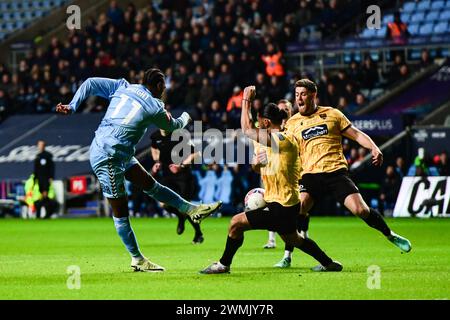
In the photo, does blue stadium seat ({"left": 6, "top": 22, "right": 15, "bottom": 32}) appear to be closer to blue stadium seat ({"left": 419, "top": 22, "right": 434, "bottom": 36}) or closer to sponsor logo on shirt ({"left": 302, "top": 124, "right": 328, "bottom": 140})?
blue stadium seat ({"left": 419, "top": 22, "right": 434, "bottom": 36})

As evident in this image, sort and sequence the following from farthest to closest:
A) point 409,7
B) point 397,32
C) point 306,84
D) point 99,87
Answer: point 409,7
point 397,32
point 306,84
point 99,87

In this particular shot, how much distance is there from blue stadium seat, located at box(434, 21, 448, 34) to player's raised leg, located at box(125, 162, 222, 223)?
1988 centimetres

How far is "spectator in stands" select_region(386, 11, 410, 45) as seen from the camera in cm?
3096

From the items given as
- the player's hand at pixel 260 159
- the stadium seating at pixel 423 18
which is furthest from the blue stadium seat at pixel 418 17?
the player's hand at pixel 260 159

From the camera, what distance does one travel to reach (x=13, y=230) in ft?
79.0

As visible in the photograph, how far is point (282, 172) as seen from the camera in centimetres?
1216

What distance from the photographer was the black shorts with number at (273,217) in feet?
39.5

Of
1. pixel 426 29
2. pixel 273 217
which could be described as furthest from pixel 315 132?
pixel 426 29

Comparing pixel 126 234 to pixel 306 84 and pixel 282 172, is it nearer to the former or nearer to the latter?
pixel 282 172

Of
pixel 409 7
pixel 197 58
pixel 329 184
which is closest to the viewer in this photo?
pixel 329 184

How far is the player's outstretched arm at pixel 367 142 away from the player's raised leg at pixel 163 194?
1918 millimetres

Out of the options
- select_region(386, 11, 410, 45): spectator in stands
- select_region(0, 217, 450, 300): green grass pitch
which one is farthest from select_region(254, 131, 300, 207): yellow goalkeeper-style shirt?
select_region(386, 11, 410, 45): spectator in stands

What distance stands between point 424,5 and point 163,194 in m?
21.3

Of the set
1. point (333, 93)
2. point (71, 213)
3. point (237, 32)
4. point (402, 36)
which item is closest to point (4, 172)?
point (71, 213)
